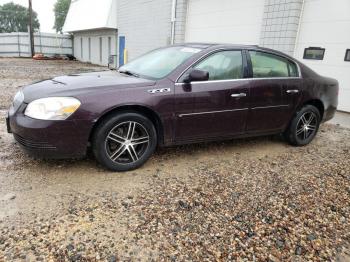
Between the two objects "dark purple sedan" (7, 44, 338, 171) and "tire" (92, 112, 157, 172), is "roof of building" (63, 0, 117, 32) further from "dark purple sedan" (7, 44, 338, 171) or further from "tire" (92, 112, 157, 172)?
"tire" (92, 112, 157, 172)

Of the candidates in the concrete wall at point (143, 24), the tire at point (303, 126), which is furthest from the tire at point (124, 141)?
the concrete wall at point (143, 24)

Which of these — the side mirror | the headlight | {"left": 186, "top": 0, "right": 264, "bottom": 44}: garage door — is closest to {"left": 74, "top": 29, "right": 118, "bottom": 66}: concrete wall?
{"left": 186, "top": 0, "right": 264, "bottom": 44}: garage door

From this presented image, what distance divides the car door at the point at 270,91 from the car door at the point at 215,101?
0.53 ft

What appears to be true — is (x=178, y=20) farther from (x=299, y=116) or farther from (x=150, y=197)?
(x=150, y=197)

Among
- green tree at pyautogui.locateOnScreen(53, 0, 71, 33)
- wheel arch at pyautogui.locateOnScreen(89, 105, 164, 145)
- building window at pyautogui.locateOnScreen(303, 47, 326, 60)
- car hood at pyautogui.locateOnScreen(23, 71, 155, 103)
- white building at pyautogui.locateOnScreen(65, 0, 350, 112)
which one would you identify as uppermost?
green tree at pyautogui.locateOnScreen(53, 0, 71, 33)

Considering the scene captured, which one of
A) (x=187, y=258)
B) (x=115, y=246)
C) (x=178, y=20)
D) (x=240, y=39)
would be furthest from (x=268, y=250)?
(x=178, y=20)

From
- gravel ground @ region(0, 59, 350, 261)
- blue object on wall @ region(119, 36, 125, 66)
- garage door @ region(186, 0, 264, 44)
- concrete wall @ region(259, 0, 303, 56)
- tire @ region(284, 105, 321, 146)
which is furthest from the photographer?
blue object on wall @ region(119, 36, 125, 66)

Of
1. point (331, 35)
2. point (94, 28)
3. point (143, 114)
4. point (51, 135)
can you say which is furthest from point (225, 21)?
point (94, 28)

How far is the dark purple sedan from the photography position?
10.5 ft

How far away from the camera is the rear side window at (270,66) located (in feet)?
14.2

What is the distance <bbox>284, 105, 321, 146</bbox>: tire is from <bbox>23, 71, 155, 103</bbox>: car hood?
246 centimetres

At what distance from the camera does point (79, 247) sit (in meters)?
2.29

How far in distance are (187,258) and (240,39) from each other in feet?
27.4

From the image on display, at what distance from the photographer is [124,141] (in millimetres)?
3502
